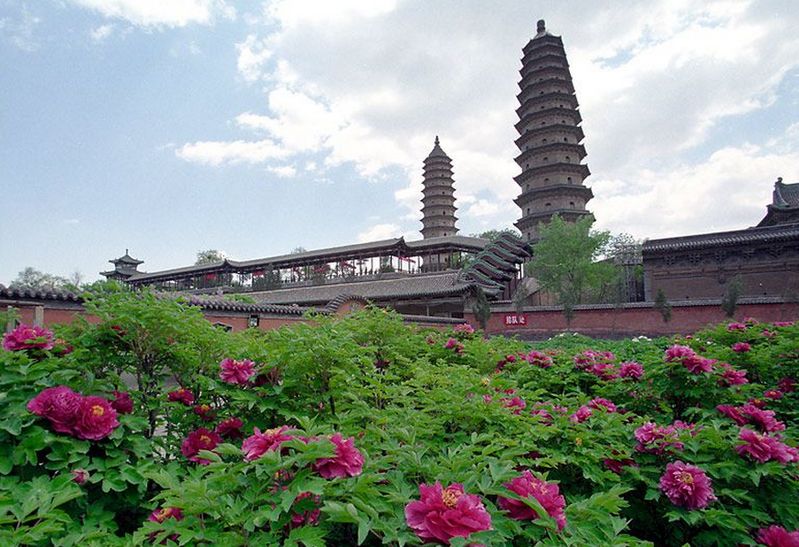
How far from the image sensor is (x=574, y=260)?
26266 mm

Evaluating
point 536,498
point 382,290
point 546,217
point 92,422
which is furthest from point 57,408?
point 546,217

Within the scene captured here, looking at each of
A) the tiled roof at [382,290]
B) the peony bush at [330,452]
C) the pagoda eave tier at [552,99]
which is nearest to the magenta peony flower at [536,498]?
the peony bush at [330,452]

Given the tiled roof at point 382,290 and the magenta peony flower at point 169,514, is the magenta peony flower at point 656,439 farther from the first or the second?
the tiled roof at point 382,290

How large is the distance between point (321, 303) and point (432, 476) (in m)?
26.3

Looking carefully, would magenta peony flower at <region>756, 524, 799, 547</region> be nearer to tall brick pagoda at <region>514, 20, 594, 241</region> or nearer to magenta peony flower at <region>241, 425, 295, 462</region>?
magenta peony flower at <region>241, 425, 295, 462</region>

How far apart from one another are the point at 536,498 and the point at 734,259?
27.5 meters

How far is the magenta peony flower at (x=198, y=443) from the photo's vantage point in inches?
87.1

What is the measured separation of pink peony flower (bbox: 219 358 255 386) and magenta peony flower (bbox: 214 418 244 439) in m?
0.20

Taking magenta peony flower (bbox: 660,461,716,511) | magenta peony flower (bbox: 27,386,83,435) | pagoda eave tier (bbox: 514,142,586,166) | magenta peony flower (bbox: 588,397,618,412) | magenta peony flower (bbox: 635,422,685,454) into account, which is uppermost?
pagoda eave tier (bbox: 514,142,586,166)

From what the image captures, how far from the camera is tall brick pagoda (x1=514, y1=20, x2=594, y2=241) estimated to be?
1336 inches

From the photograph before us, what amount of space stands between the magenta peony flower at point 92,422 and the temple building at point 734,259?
24.0 meters

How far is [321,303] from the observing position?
27.5 meters

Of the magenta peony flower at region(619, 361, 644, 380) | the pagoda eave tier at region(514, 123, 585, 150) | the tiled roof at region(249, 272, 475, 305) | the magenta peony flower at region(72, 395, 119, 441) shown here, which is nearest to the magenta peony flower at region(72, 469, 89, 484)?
the magenta peony flower at region(72, 395, 119, 441)

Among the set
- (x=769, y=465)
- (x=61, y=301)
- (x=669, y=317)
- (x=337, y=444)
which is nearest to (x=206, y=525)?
(x=337, y=444)
